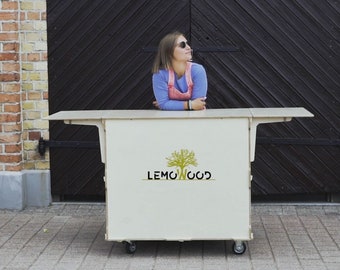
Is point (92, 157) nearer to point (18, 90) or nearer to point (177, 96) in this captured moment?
point (18, 90)

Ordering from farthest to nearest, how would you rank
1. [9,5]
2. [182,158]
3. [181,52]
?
[9,5] → [181,52] → [182,158]

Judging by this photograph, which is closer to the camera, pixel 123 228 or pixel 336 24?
pixel 123 228

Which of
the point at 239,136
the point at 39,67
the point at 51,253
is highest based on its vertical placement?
the point at 39,67

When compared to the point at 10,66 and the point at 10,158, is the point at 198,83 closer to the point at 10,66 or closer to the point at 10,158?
the point at 10,66

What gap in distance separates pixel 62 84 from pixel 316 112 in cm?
260

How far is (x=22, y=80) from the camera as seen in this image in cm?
869

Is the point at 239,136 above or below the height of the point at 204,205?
above

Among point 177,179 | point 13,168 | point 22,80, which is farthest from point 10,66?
point 177,179

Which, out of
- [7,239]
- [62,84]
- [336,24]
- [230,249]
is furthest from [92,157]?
[336,24]

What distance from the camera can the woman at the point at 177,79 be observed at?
23.1ft

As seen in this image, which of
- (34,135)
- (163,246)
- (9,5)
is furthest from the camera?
(34,135)

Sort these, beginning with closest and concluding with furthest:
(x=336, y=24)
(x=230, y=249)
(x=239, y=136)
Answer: (x=239, y=136)
(x=230, y=249)
(x=336, y=24)

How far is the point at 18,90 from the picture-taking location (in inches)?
339

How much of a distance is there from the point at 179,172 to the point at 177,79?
2.84 feet
